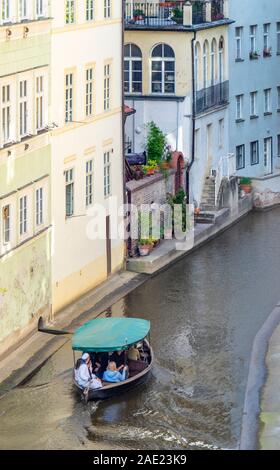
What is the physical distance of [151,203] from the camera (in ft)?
168

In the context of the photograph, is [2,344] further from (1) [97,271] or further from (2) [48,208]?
(1) [97,271]

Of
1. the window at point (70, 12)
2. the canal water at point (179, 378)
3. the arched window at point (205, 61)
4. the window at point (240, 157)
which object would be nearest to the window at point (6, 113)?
the window at point (70, 12)

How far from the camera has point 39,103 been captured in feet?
132

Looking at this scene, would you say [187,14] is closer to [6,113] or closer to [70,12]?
[70,12]

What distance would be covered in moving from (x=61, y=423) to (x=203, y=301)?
1262 centimetres

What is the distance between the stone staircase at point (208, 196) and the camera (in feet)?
191

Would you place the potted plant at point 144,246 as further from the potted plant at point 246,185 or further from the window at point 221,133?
the window at point 221,133

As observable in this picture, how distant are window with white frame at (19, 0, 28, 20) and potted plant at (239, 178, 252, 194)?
2439 centimetres

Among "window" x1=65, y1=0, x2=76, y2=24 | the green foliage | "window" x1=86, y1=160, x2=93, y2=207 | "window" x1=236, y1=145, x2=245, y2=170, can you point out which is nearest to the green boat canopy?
"window" x1=86, y1=160, x2=93, y2=207

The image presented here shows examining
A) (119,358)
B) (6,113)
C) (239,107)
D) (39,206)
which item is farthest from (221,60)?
(119,358)

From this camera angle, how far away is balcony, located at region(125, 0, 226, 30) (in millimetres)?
56594

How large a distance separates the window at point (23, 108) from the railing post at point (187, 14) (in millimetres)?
18520

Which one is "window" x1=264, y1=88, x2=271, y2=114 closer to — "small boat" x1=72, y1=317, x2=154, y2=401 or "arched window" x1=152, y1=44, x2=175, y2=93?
"arched window" x1=152, y1=44, x2=175, y2=93
